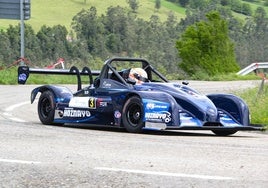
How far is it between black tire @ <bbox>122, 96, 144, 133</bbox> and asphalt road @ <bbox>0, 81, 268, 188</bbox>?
21 cm

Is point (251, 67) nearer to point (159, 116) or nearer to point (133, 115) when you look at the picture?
point (133, 115)

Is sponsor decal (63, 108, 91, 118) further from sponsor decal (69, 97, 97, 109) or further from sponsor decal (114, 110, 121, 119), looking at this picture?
sponsor decal (114, 110, 121, 119)

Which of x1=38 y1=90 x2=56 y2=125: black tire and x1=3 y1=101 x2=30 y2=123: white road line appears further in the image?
x1=3 y1=101 x2=30 y2=123: white road line

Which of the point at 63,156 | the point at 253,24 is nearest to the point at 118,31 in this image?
the point at 253,24

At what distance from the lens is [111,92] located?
14938mm

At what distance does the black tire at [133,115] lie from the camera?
14.2 meters

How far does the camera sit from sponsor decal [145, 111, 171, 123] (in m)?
13.9

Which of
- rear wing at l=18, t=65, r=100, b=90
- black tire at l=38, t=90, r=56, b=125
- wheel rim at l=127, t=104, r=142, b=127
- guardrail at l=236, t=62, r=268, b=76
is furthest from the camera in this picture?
guardrail at l=236, t=62, r=268, b=76

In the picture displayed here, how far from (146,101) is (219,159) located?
409 cm

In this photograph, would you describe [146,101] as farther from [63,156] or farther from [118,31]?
[118,31]

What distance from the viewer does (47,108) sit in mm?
16125

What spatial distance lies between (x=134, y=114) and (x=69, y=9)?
136044 mm

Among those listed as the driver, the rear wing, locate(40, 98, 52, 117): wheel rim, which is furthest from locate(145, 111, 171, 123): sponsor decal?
the rear wing

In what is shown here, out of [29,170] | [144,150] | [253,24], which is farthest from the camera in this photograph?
[253,24]
